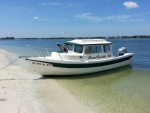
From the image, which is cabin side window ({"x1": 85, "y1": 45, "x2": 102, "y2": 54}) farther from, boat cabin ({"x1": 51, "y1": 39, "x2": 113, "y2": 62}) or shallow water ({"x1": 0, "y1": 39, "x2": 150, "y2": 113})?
shallow water ({"x1": 0, "y1": 39, "x2": 150, "y2": 113})

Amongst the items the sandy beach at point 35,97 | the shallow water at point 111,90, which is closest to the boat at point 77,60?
the shallow water at point 111,90

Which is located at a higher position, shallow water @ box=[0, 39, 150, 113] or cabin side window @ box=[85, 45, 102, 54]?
cabin side window @ box=[85, 45, 102, 54]

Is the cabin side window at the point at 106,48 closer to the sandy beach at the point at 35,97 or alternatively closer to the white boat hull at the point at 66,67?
the white boat hull at the point at 66,67

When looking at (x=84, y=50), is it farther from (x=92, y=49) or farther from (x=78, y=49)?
(x=92, y=49)

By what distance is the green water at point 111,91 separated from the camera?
Result: 30.9 feet

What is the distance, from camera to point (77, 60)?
15.4 metres

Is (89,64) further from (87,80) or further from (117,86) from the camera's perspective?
(117,86)

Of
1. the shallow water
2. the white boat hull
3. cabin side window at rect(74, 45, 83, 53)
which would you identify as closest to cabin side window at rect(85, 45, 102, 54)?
cabin side window at rect(74, 45, 83, 53)

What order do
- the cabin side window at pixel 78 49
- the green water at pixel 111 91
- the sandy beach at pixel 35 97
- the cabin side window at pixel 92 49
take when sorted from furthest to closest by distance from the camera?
the cabin side window at pixel 92 49, the cabin side window at pixel 78 49, the green water at pixel 111 91, the sandy beach at pixel 35 97

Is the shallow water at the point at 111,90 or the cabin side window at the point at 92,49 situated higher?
the cabin side window at the point at 92,49

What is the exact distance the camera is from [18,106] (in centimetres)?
853

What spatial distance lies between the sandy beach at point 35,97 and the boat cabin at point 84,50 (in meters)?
2.47

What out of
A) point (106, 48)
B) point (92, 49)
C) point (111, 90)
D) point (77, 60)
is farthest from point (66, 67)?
point (106, 48)

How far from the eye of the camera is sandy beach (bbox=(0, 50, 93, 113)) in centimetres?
849
